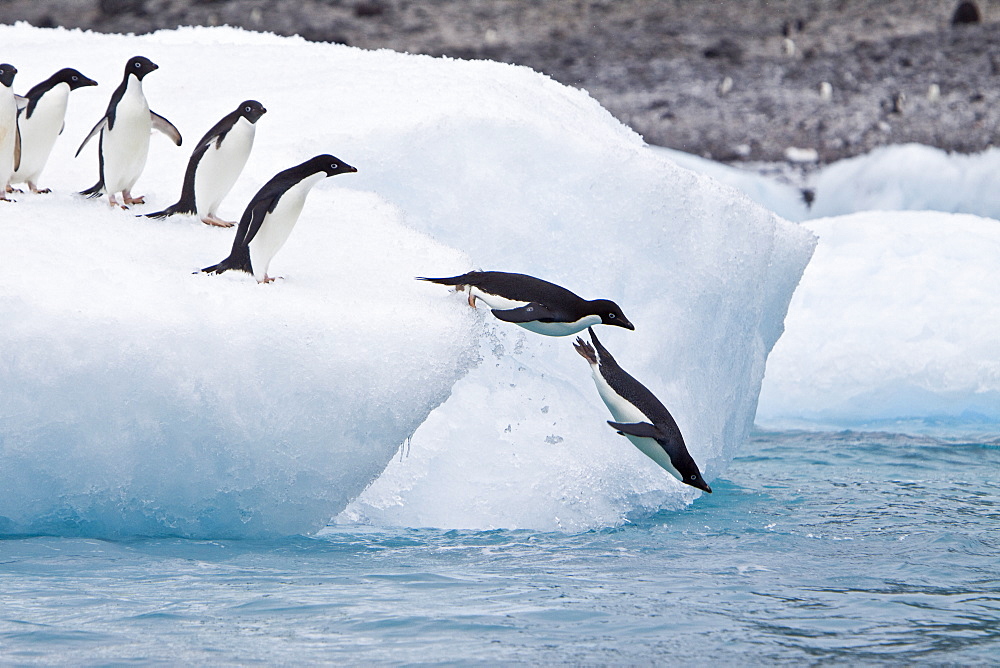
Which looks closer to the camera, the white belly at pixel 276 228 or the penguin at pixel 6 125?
the white belly at pixel 276 228

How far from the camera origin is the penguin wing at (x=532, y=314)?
3125mm

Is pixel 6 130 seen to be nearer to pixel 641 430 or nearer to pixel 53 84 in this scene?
pixel 53 84

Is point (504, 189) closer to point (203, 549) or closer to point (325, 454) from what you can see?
point (325, 454)

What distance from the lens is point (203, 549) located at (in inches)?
128

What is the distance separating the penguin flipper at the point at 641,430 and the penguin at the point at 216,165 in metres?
1.44

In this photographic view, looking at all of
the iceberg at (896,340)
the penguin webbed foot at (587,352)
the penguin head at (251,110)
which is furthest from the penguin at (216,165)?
the iceberg at (896,340)

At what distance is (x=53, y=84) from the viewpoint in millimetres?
3873

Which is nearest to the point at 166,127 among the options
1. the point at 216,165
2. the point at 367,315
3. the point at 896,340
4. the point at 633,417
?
the point at 216,165

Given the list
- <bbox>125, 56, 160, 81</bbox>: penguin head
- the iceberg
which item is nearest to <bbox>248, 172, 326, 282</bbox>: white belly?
<bbox>125, 56, 160, 81</bbox>: penguin head

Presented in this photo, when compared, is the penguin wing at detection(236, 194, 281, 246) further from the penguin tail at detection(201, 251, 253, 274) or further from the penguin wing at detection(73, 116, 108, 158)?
the penguin wing at detection(73, 116, 108, 158)

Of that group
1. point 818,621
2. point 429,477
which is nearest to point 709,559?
point 818,621

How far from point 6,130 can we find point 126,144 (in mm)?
362

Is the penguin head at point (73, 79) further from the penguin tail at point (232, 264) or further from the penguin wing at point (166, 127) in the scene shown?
the penguin tail at point (232, 264)

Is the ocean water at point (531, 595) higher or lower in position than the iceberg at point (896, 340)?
lower
